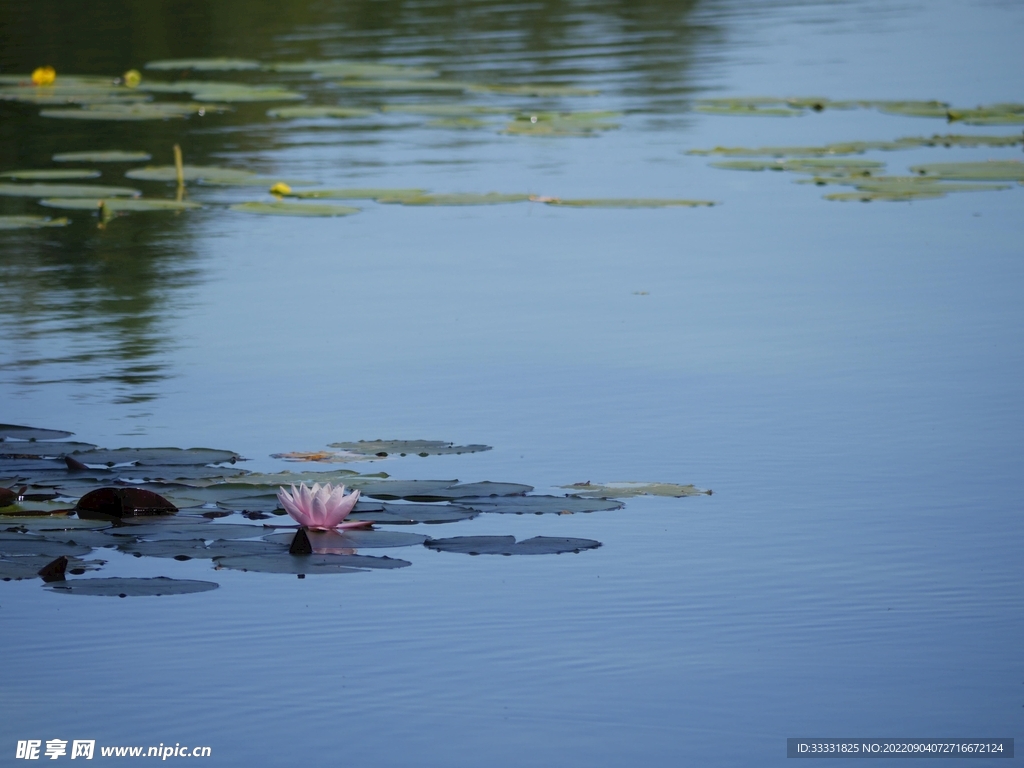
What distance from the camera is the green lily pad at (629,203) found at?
915 cm

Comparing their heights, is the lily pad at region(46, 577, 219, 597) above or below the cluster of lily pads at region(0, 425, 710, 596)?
below

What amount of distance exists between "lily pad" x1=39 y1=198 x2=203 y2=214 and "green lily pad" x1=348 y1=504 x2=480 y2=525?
5.43 metres

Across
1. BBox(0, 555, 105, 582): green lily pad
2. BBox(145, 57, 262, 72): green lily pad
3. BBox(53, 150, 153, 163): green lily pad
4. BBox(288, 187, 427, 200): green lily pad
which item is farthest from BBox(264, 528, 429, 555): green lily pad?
BBox(145, 57, 262, 72): green lily pad

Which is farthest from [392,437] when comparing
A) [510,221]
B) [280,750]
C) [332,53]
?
[332,53]

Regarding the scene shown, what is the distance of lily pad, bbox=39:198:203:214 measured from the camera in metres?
9.56

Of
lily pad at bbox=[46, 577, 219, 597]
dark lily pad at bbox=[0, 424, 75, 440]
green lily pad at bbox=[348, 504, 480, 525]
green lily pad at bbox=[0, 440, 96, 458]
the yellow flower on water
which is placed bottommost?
lily pad at bbox=[46, 577, 219, 597]

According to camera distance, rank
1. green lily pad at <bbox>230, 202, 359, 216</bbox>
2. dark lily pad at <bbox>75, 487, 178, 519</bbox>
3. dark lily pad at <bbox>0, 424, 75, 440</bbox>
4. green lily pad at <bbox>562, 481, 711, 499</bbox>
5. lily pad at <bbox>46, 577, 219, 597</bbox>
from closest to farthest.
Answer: lily pad at <bbox>46, 577, 219, 597</bbox>, dark lily pad at <bbox>75, 487, 178, 519</bbox>, green lily pad at <bbox>562, 481, 711, 499</bbox>, dark lily pad at <bbox>0, 424, 75, 440</bbox>, green lily pad at <bbox>230, 202, 359, 216</bbox>

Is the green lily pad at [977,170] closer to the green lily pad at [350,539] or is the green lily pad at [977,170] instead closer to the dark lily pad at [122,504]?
the green lily pad at [350,539]

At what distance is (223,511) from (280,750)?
4.18 ft

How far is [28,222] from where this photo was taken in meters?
9.24

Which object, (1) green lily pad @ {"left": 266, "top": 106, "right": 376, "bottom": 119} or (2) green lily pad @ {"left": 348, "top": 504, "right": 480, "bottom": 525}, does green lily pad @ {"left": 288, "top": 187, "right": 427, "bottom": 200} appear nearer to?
(1) green lily pad @ {"left": 266, "top": 106, "right": 376, "bottom": 119}

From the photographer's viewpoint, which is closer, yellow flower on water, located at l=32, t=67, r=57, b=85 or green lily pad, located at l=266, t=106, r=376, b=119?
green lily pad, located at l=266, t=106, r=376, b=119

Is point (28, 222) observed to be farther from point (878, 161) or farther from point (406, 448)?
point (878, 161)

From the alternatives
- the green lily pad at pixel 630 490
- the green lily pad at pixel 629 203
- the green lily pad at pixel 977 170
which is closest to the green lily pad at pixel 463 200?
the green lily pad at pixel 629 203
